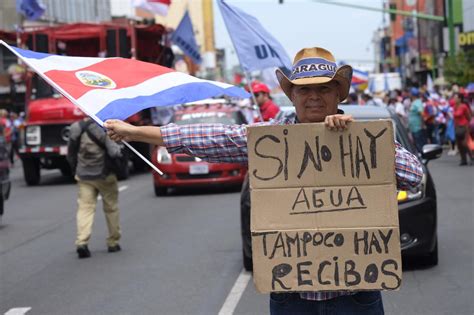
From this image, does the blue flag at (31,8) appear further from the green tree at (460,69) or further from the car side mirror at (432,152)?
the car side mirror at (432,152)

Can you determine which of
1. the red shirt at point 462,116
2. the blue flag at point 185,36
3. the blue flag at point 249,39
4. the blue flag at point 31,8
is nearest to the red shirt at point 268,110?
the blue flag at point 249,39

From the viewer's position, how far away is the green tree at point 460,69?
34.6 meters

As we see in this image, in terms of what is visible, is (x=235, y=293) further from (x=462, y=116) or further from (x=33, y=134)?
(x=462, y=116)

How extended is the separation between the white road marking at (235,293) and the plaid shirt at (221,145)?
11.9ft

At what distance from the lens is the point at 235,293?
832 centimetres

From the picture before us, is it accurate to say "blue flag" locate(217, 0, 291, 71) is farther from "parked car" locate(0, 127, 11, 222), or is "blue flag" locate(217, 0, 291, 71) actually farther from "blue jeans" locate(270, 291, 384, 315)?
"blue jeans" locate(270, 291, 384, 315)

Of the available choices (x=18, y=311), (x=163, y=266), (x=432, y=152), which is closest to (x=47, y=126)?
(x=163, y=266)

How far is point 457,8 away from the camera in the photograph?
1973 inches

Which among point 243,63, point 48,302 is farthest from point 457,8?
point 48,302

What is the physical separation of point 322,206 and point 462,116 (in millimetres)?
18880

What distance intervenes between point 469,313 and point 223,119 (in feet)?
39.0

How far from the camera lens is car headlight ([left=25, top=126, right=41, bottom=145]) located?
22000 mm

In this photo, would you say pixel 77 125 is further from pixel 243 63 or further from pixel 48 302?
pixel 48 302

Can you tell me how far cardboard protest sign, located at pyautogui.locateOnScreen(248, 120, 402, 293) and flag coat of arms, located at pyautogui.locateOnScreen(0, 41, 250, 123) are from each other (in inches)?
33.7
